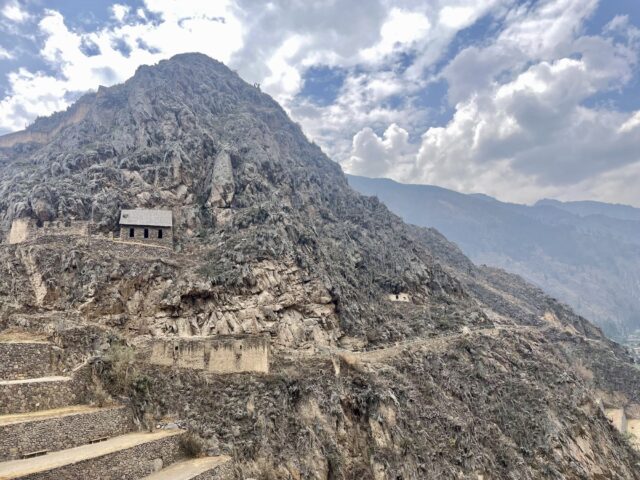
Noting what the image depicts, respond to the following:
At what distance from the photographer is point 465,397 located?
123ft

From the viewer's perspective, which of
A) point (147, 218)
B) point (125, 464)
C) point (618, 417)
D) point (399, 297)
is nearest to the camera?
point (125, 464)

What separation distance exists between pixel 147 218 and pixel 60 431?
2643 centimetres

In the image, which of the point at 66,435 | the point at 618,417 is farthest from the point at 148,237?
the point at 618,417

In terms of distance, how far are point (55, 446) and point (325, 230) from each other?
41.5 metres

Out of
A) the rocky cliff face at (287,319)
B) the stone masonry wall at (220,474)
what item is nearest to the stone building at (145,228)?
the rocky cliff face at (287,319)

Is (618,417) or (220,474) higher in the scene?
(220,474)

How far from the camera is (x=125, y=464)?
58.6 feet

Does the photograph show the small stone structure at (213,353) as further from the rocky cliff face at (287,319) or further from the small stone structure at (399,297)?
the small stone structure at (399,297)

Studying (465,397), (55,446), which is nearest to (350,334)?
(465,397)

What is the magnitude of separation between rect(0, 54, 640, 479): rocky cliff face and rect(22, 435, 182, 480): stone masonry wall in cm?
328

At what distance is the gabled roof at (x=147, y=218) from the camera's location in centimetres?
4184

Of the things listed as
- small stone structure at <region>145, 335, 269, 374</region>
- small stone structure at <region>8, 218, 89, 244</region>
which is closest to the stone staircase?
small stone structure at <region>145, 335, 269, 374</region>

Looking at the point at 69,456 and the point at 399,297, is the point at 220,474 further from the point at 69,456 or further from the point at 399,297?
the point at 399,297

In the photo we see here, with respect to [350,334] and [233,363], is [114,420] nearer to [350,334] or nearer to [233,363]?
[233,363]
